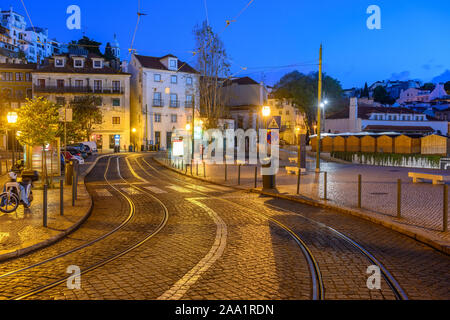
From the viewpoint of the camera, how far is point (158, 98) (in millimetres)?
63156

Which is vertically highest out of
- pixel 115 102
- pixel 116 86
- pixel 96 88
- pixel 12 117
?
pixel 116 86

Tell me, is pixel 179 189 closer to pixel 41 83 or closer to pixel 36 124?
pixel 36 124

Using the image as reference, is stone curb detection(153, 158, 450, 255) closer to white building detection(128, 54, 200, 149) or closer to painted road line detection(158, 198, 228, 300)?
painted road line detection(158, 198, 228, 300)

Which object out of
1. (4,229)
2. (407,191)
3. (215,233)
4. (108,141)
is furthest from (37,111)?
(108,141)

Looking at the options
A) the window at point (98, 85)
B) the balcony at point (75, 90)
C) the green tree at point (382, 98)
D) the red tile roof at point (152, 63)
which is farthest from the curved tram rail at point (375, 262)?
the green tree at point (382, 98)

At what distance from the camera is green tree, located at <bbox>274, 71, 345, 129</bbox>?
61219 mm

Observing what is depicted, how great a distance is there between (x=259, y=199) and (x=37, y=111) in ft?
34.1

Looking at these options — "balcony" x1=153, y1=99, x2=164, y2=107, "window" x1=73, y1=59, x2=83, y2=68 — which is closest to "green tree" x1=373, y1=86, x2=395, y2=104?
"balcony" x1=153, y1=99, x2=164, y2=107

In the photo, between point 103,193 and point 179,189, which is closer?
point 103,193

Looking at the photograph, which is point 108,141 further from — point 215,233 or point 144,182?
point 215,233

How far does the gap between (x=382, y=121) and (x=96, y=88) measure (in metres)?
43.0

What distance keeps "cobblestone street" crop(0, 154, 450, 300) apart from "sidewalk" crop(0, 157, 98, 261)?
250mm

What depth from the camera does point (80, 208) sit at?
1178 centimetres

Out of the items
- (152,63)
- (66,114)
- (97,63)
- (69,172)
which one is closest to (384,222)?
(66,114)
